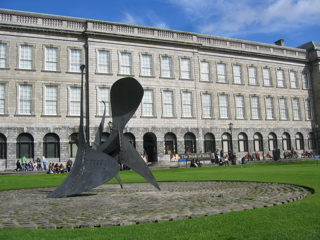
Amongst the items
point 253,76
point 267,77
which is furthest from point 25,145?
point 267,77

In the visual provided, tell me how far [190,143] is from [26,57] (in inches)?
805

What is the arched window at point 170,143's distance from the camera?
39.9 meters

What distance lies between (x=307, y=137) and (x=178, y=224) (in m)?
48.6

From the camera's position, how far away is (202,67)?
4322cm

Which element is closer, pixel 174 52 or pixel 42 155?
pixel 42 155

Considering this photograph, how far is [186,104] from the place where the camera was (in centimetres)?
4131

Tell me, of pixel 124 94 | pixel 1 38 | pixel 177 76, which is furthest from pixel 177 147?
pixel 124 94

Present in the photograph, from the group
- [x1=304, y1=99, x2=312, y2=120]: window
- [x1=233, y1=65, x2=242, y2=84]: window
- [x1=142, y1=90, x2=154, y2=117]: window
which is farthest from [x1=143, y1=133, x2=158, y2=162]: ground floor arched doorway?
[x1=304, y1=99, x2=312, y2=120]: window

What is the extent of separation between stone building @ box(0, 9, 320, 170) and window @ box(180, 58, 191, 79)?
12cm

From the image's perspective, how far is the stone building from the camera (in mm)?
34438

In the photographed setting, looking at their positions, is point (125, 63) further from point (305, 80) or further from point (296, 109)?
point (305, 80)

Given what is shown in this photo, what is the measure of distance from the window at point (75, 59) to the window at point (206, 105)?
15.4 metres

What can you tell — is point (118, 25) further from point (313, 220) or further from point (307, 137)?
point (313, 220)

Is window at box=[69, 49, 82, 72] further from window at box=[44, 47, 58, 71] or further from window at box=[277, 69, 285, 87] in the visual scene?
window at box=[277, 69, 285, 87]
